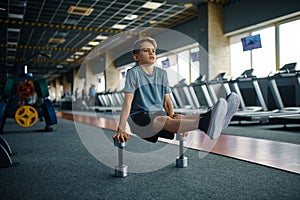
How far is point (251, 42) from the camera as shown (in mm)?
7516

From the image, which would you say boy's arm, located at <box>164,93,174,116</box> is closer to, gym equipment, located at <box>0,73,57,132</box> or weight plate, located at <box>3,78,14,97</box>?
gym equipment, located at <box>0,73,57,132</box>

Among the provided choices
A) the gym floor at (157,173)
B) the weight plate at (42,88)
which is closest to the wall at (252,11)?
the gym floor at (157,173)

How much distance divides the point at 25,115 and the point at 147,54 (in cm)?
335

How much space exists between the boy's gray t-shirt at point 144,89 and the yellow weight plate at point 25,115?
3192mm

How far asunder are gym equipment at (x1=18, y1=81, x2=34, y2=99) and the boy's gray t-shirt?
336 centimetres

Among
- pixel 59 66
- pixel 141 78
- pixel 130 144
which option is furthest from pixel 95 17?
pixel 59 66

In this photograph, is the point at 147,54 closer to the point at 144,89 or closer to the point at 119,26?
the point at 144,89

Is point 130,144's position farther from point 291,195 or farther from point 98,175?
point 291,195

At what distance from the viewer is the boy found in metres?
1.74

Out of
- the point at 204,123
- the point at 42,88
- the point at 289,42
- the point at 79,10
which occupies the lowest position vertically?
A: the point at 204,123

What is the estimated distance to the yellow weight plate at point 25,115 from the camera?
4453 mm

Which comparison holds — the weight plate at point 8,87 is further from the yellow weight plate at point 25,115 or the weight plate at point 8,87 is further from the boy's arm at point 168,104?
the boy's arm at point 168,104

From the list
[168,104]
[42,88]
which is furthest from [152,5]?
[168,104]

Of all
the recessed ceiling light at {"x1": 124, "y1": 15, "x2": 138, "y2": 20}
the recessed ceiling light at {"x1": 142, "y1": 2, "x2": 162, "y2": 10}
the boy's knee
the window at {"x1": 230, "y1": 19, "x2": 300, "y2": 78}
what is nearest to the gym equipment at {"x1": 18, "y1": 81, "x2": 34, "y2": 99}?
the boy's knee
